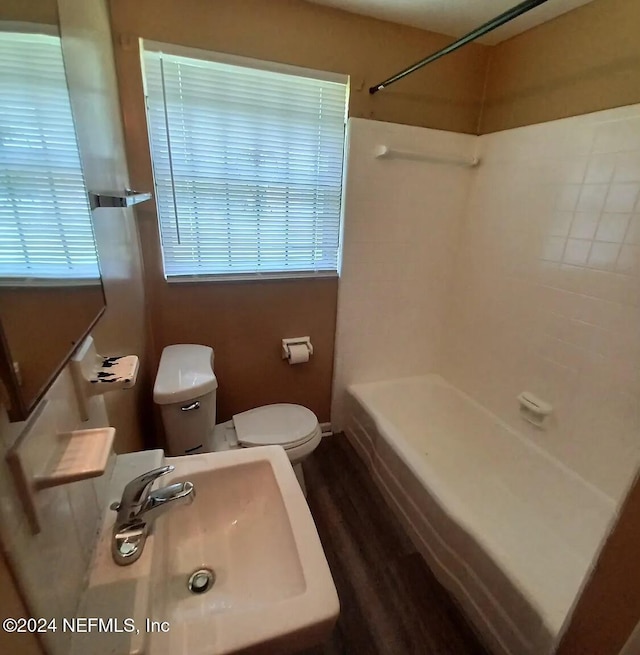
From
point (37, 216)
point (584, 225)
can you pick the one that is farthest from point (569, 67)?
point (37, 216)

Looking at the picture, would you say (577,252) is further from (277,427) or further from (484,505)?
(277,427)

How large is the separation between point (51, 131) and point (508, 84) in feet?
7.01

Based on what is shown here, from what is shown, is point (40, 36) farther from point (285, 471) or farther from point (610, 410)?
point (610, 410)

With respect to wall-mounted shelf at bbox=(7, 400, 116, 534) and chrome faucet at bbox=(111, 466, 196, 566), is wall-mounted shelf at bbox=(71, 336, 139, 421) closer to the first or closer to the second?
wall-mounted shelf at bbox=(7, 400, 116, 534)

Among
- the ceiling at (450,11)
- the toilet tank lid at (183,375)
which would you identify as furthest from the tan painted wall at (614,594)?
the ceiling at (450,11)

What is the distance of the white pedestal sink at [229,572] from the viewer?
0.55m

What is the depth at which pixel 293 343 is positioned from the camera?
1.97m

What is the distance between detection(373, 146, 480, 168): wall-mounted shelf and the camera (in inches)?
70.8

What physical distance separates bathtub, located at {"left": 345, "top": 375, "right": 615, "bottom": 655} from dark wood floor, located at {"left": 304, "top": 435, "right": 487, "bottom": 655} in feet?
0.23

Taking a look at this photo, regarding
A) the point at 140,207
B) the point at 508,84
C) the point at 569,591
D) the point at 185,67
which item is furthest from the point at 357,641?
the point at 508,84

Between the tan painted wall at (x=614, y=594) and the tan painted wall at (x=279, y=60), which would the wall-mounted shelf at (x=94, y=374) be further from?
the tan painted wall at (x=279, y=60)

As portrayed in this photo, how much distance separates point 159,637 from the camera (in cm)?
55

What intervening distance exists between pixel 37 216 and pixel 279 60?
1.51 meters

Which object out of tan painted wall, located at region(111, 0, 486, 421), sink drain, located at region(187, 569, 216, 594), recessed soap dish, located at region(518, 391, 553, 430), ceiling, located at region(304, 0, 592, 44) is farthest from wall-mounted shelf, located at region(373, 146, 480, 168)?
sink drain, located at region(187, 569, 216, 594)
